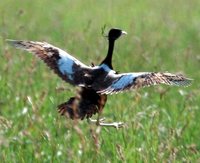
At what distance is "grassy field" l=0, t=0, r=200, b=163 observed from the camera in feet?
16.6

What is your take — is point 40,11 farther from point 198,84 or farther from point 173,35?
point 198,84

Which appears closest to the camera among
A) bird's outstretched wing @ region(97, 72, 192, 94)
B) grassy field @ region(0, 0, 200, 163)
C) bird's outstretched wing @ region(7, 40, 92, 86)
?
bird's outstretched wing @ region(97, 72, 192, 94)

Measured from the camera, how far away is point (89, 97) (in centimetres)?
484

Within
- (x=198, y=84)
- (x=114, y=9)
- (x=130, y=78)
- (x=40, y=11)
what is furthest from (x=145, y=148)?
(x=114, y=9)

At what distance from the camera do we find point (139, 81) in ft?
14.9

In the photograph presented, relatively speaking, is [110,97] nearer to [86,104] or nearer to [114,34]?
[114,34]

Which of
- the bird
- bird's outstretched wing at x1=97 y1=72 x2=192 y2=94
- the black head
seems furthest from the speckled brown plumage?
the black head

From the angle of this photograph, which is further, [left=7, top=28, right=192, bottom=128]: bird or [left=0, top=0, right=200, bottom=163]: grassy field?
[left=0, top=0, right=200, bottom=163]: grassy field

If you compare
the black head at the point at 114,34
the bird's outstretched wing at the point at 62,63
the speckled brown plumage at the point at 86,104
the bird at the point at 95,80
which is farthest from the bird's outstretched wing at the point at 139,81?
the black head at the point at 114,34

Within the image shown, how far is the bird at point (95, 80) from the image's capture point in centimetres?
462

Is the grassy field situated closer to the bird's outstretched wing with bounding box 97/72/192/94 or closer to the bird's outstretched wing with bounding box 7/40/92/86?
the bird's outstretched wing with bounding box 7/40/92/86

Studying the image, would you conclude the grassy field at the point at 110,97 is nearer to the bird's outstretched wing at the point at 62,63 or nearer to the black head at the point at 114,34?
the bird's outstretched wing at the point at 62,63

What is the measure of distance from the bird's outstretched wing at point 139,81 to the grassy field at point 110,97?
258mm

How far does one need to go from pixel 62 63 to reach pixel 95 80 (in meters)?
0.35
